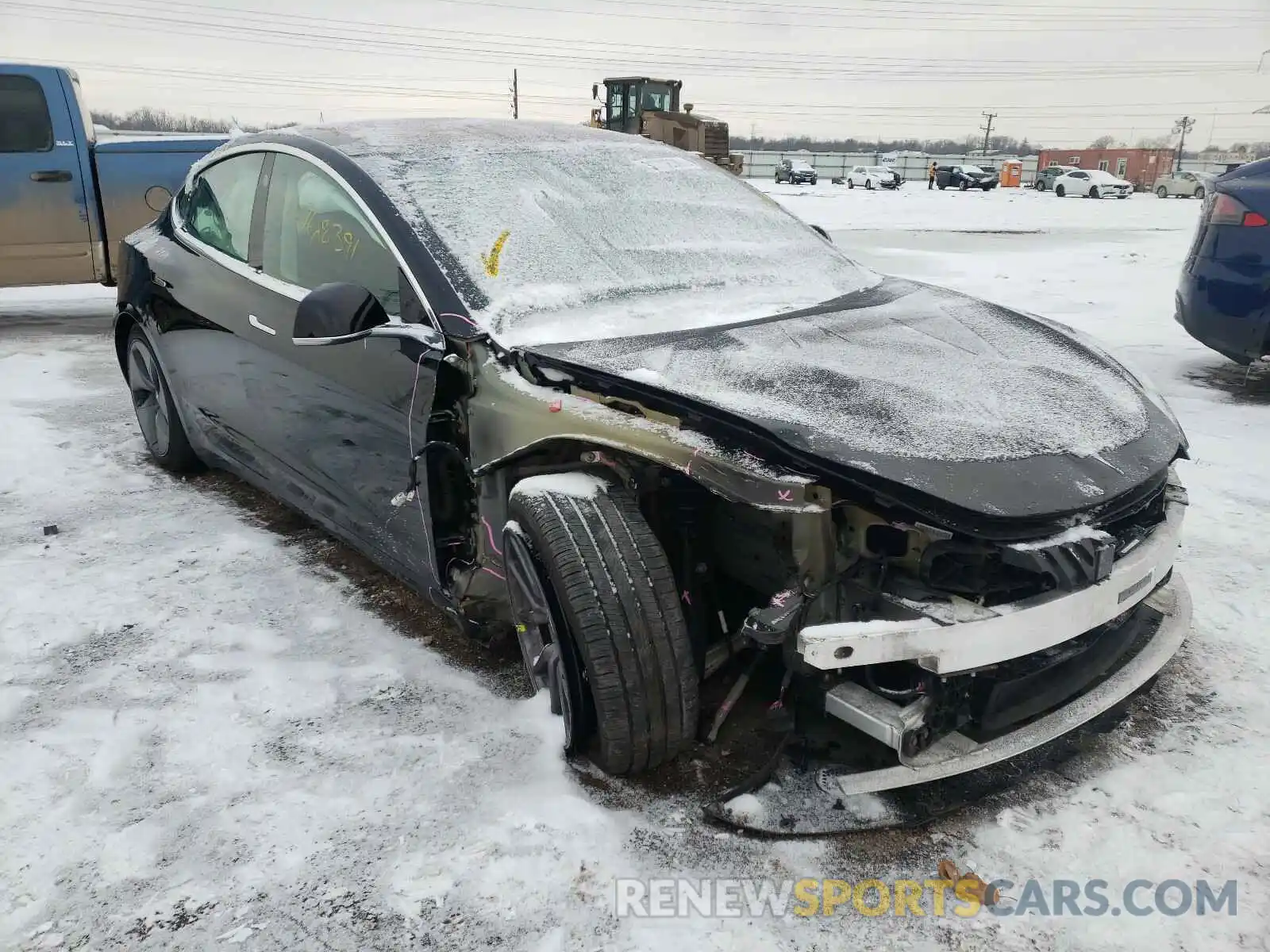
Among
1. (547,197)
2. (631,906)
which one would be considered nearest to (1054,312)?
(547,197)

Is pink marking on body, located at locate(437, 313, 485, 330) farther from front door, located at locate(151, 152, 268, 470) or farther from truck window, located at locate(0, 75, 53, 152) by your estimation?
truck window, located at locate(0, 75, 53, 152)

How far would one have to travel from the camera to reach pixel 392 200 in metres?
2.75

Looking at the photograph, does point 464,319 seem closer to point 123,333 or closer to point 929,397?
point 929,397

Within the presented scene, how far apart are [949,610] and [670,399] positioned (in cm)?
74

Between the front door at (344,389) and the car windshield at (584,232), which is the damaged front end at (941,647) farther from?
the front door at (344,389)

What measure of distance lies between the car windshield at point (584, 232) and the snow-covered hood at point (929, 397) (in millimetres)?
206

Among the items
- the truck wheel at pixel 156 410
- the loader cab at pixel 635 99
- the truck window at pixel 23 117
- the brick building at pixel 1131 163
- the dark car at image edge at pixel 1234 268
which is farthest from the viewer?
the brick building at pixel 1131 163

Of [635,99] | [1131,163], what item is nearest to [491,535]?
[635,99]

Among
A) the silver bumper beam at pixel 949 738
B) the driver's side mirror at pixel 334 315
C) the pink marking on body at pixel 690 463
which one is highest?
the driver's side mirror at pixel 334 315

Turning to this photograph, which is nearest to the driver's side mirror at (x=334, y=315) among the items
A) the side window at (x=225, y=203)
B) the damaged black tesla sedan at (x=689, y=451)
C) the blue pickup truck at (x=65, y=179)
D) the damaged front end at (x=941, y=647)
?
the damaged black tesla sedan at (x=689, y=451)

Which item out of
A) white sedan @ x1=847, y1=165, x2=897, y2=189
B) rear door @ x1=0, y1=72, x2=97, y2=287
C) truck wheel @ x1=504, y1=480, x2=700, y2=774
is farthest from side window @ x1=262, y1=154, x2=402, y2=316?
white sedan @ x1=847, y1=165, x2=897, y2=189

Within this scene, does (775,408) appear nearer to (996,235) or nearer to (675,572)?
(675,572)

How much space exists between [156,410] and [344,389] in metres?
2.27

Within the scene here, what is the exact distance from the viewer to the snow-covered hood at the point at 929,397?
1911 mm
